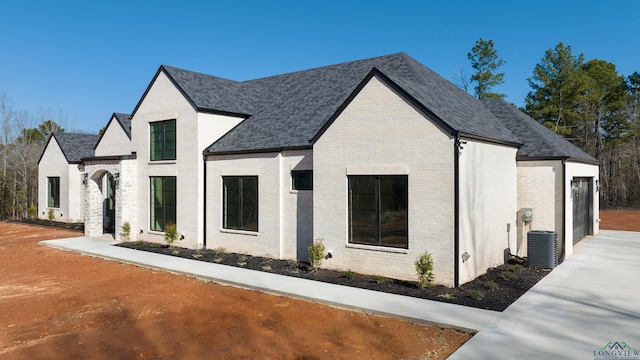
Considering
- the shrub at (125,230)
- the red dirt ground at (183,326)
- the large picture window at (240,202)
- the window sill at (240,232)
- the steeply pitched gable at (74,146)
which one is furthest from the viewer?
the steeply pitched gable at (74,146)

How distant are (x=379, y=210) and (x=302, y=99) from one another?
29.2 feet

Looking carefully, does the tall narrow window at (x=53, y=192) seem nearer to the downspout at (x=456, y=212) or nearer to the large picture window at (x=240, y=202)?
the large picture window at (x=240, y=202)

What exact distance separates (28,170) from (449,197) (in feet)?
136

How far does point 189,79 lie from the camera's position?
64.2 feet

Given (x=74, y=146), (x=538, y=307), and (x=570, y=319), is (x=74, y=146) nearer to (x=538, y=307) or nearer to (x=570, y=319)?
(x=538, y=307)

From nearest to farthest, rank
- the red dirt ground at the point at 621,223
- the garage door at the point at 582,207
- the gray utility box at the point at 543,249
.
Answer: the gray utility box at the point at 543,249 → the garage door at the point at 582,207 → the red dirt ground at the point at 621,223

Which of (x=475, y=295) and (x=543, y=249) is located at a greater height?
(x=543, y=249)

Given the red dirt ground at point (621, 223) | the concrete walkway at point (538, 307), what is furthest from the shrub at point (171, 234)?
the red dirt ground at point (621, 223)

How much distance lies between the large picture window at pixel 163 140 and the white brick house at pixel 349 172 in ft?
0.27

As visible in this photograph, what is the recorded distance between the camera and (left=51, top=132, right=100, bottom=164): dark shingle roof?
95.0 feet

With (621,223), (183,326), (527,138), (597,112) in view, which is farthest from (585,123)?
(183,326)

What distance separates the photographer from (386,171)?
11766mm

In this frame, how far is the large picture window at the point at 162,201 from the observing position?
728 inches

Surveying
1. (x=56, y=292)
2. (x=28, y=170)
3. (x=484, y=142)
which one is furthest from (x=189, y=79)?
(x=28, y=170)
